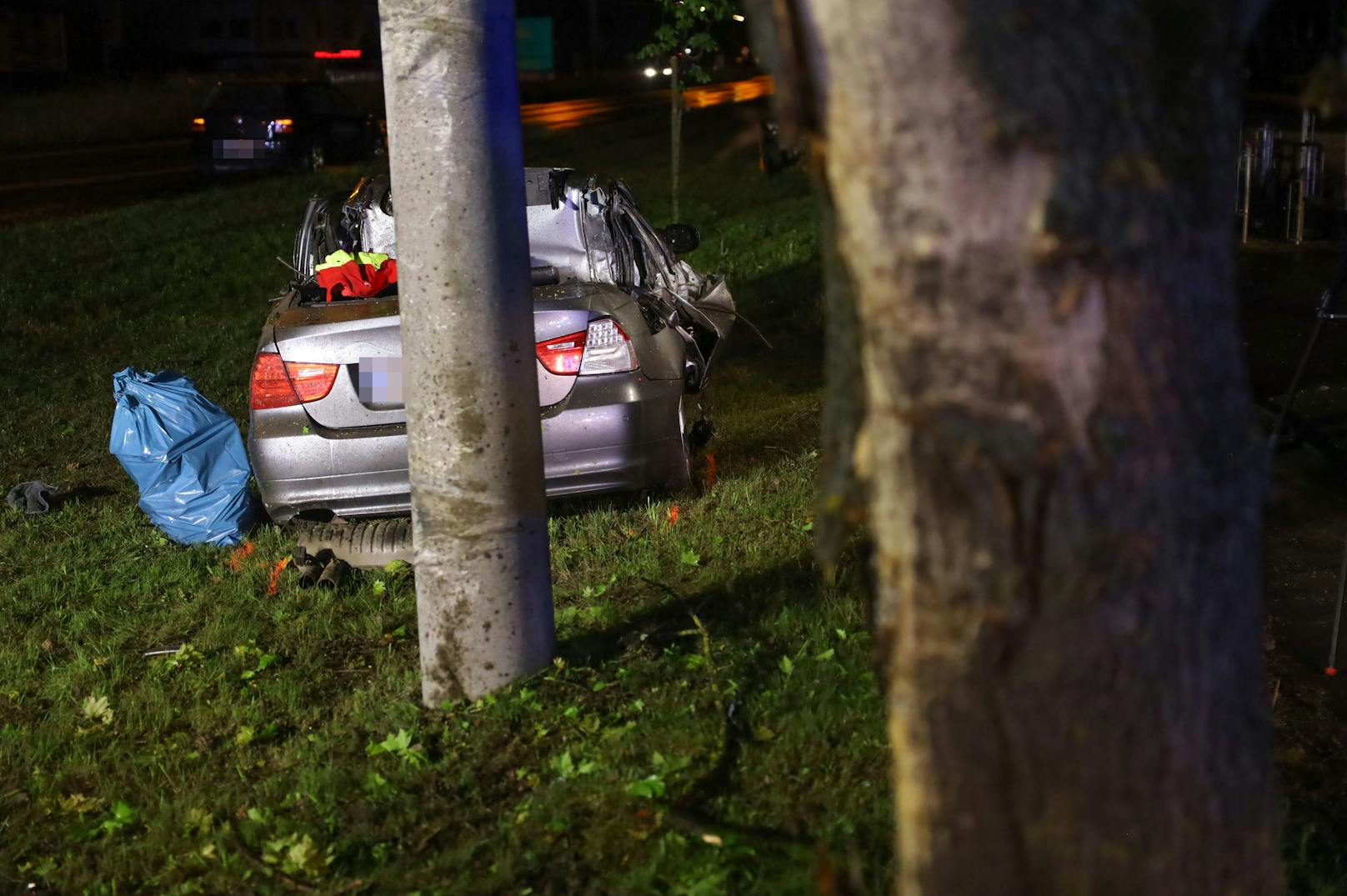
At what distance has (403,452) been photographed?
19.7ft

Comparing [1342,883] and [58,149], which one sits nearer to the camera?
[1342,883]

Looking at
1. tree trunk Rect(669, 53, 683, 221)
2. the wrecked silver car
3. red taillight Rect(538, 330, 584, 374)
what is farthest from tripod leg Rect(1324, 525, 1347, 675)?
tree trunk Rect(669, 53, 683, 221)

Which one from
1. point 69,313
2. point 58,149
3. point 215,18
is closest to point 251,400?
point 69,313

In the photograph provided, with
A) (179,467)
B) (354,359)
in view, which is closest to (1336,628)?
(354,359)

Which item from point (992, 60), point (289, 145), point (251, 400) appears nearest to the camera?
point (992, 60)

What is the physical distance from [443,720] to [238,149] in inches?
731

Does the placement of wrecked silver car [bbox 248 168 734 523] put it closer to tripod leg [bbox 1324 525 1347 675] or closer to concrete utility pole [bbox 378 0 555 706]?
concrete utility pole [bbox 378 0 555 706]

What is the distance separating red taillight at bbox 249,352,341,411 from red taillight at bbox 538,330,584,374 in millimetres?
880

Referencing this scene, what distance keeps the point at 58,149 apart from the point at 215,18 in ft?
91.8

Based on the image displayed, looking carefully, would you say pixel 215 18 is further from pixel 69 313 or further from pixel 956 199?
pixel 956 199

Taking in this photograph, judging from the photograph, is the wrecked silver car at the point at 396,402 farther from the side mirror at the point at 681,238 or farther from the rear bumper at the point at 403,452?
the side mirror at the point at 681,238

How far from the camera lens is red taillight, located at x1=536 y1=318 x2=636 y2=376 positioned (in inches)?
240

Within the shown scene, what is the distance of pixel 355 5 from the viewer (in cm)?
5719

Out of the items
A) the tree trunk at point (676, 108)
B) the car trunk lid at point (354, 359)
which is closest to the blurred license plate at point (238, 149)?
the tree trunk at point (676, 108)
